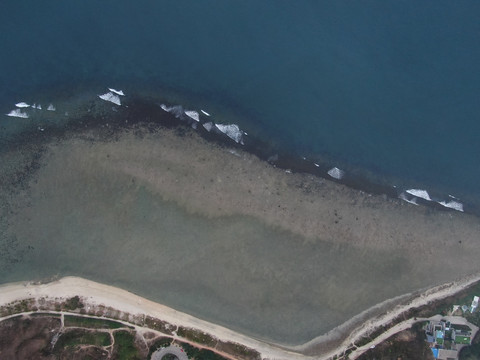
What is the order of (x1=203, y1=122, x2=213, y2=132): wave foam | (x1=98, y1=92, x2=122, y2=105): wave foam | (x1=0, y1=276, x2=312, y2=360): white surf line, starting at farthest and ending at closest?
(x1=203, y1=122, x2=213, y2=132): wave foam → (x1=98, y1=92, x2=122, y2=105): wave foam → (x1=0, y1=276, x2=312, y2=360): white surf line

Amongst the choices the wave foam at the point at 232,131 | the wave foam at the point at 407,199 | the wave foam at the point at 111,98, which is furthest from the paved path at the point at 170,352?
the wave foam at the point at 407,199

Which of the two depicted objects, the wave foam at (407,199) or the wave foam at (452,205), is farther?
the wave foam at (452,205)

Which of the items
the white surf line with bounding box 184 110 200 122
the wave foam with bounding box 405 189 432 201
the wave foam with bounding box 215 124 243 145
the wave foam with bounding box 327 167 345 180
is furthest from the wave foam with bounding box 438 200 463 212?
the white surf line with bounding box 184 110 200 122

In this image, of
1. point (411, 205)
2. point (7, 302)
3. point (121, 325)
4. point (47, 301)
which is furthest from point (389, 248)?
point (7, 302)

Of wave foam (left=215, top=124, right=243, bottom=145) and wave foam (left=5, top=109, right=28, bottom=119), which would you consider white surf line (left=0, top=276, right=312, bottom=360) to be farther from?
wave foam (left=215, top=124, right=243, bottom=145)

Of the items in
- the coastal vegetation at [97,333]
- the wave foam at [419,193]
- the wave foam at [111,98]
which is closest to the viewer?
the coastal vegetation at [97,333]

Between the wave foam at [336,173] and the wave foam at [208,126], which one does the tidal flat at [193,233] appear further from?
the wave foam at [336,173]
